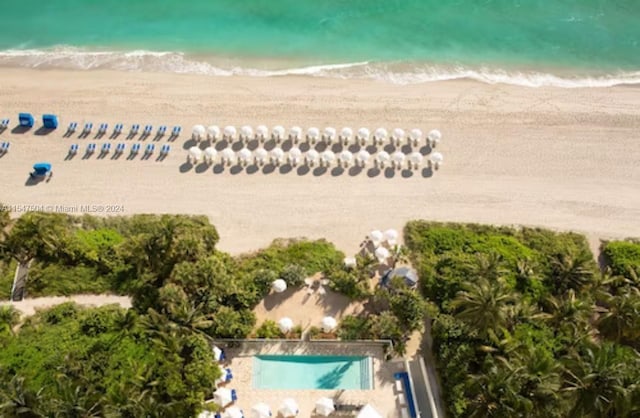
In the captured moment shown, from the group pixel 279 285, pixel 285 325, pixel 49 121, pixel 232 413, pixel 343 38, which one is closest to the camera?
pixel 232 413

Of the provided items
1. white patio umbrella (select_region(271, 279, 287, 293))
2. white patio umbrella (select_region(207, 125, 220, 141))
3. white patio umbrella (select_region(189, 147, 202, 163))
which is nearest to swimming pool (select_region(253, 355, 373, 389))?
white patio umbrella (select_region(271, 279, 287, 293))

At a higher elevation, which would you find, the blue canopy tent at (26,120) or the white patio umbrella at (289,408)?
the blue canopy tent at (26,120)

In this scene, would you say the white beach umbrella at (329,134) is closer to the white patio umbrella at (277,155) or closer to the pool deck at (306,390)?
the white patio umbrella at (277,155)

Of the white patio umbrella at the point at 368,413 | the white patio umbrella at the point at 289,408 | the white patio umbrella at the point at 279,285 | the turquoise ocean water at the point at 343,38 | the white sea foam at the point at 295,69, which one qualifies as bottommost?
the white patio umbrella at the point at 289,408

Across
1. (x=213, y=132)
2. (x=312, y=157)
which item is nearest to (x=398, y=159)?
(x=312, y=157)

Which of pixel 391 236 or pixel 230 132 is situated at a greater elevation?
pixel 230 132

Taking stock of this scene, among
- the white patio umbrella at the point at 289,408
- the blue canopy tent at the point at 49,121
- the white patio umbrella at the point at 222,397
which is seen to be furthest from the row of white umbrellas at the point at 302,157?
the white patio umbrella at the point at 289,408

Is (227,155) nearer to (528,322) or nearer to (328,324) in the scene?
(328,324)
